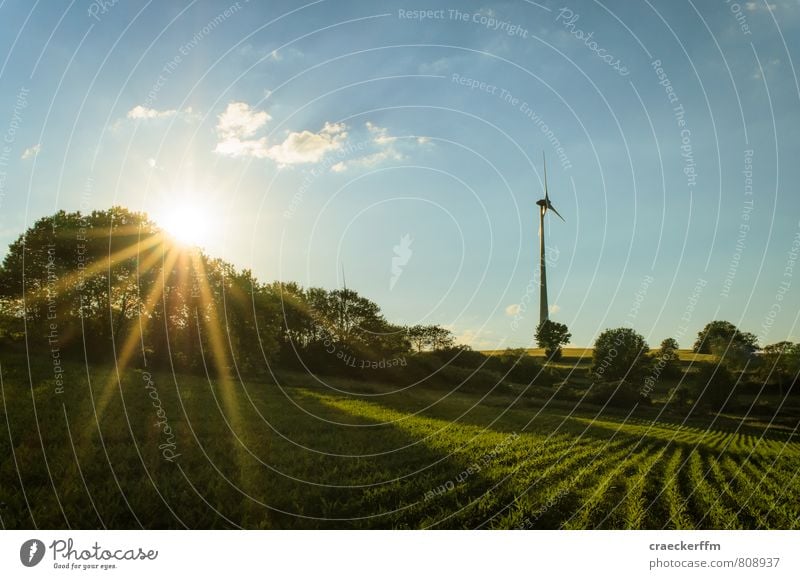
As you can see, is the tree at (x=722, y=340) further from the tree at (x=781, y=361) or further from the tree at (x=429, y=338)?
the tree at (x=429, y=338)

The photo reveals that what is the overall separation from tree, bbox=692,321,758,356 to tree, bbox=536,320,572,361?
7.46 m

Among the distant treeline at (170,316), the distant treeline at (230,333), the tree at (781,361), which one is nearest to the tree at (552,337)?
the distant treeline at (230,333)

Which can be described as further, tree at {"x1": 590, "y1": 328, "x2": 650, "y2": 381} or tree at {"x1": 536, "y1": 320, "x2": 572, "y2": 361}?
tree at {"x1": 590, "y1": 328, "x2": 650, "y2": 381}

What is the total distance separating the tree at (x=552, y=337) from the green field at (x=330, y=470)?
846cm

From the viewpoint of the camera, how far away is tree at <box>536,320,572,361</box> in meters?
29.2

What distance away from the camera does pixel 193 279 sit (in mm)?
31203

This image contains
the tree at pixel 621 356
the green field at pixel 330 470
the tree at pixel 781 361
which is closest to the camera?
the green field at pixel 330 470

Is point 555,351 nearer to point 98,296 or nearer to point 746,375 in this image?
point 746,375

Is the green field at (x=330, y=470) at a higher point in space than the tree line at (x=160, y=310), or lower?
lower

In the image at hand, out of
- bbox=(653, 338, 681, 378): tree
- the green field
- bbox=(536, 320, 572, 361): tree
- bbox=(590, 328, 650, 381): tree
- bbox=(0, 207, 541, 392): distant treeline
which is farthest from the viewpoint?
bbox=(590, 328, 650, 381): tree

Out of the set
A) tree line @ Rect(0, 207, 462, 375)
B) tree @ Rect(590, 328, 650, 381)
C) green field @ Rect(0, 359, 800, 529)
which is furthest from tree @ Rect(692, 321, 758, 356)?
tree line @ Rect(0, 207, 462, 375)

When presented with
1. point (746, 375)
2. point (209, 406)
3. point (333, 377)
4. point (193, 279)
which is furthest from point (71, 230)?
point (746, 375)

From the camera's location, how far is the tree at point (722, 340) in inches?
990

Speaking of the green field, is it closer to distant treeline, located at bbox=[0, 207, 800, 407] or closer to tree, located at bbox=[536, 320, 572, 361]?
distant treeline, located at bbox=[0, 207, 800, 407]
